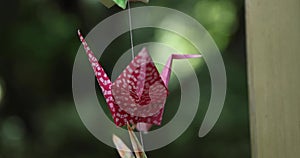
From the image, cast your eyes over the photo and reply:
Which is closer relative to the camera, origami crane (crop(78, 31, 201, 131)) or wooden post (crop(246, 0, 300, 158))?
origami crane (crop(78, 31, 201, 131))

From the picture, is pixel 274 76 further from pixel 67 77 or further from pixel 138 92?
pixel 67 77

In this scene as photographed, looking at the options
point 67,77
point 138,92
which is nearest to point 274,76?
point 138,92

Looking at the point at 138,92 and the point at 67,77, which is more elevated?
the point at 67,77

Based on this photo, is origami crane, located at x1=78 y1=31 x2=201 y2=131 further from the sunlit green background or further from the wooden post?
the sunlit green background

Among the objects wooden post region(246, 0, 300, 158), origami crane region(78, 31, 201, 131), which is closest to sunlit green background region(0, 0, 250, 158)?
wooden post region(246, 0, 300, 158)

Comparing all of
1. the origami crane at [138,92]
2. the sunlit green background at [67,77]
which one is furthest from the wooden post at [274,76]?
the sunlit green background at [67,77]

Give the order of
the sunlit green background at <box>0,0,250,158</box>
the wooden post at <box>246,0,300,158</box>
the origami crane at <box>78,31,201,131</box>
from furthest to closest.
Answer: the sunlit green background at <box>0,0,250,158</box> < the wooden post at <box>246,0,300,158</box> < the origami crane at <box>78,31,201,131</box>

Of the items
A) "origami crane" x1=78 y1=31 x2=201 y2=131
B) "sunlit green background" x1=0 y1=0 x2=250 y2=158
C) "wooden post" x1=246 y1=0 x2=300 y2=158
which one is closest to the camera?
"origami crane" x1=78 y1=31 x2=201 y2=131
